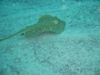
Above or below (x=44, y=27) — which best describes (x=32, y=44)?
below

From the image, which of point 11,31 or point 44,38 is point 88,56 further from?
point 11,31

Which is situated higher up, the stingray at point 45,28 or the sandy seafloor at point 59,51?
the stingray at point 45,28

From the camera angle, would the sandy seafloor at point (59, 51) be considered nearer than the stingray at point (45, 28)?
Yes

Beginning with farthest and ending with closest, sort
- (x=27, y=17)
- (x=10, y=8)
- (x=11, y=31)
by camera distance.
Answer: (x=10, y=8) < (x=27, y=17) < (x=11, y=31)

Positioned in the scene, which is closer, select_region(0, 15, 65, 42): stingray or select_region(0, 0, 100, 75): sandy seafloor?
select_region(0, 0, 100, 75): sandy seafloor

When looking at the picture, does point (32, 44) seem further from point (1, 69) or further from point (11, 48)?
point (1, 69)

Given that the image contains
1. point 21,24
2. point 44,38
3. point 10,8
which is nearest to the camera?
point 44,38

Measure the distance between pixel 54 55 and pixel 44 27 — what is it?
0.99m

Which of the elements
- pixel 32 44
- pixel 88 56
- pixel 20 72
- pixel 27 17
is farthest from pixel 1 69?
pixel 27 17

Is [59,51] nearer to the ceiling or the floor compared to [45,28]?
nearer to the floor

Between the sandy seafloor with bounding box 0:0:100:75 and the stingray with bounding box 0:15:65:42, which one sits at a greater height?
the stingray with bounding box 0:15:65:42

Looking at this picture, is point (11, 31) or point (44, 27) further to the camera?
point (11, 31)

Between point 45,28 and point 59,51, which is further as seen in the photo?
point 45,28

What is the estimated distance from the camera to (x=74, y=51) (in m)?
2.88
